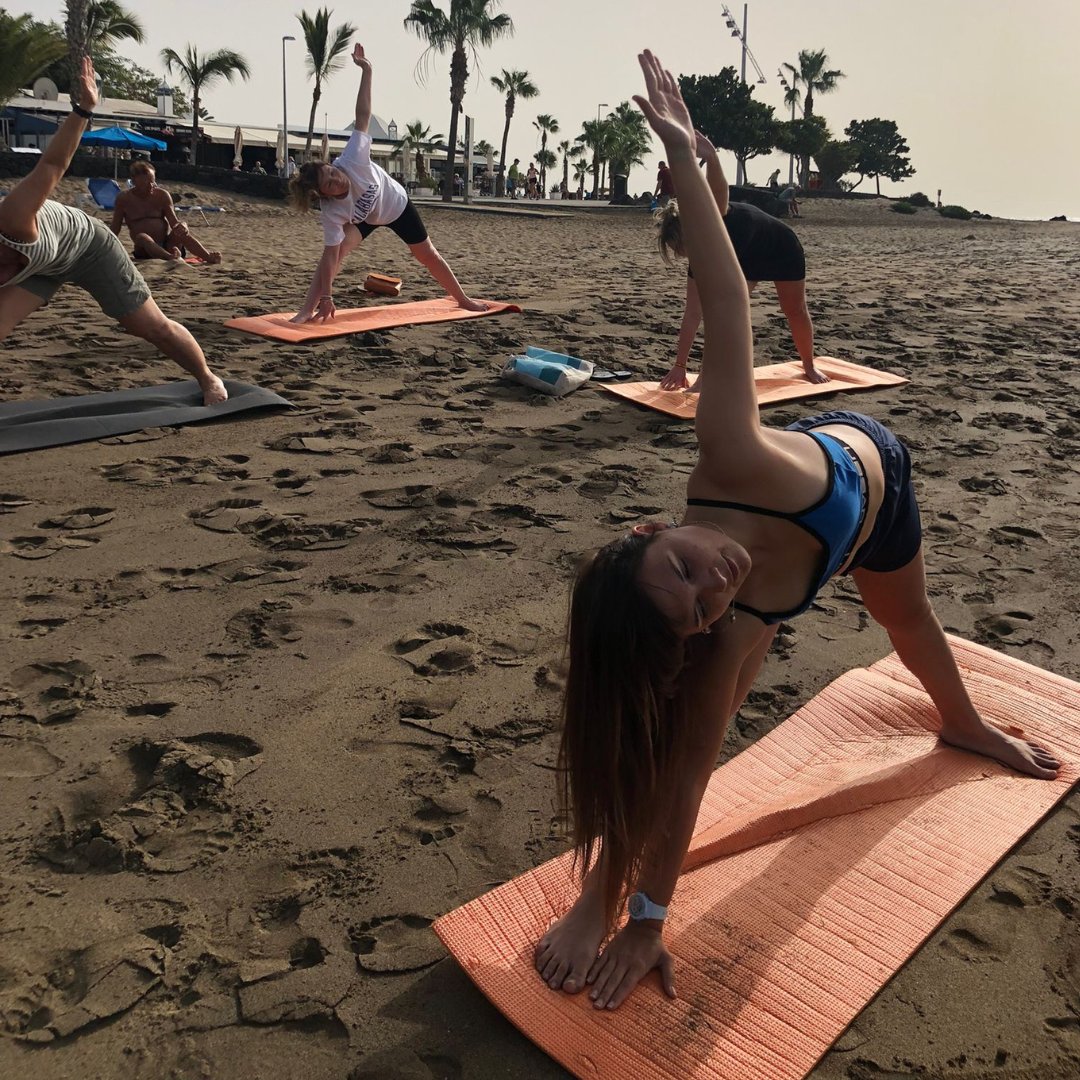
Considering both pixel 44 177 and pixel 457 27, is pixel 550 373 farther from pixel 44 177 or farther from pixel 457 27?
pixel 457 27

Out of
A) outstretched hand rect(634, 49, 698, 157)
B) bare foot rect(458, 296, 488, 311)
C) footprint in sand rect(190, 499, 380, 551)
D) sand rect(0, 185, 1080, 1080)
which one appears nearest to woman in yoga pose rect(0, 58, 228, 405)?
sand rect(0, 185, 1080, 1080)

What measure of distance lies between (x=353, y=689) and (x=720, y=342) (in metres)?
1.55

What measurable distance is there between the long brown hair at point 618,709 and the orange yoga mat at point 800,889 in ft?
0.81

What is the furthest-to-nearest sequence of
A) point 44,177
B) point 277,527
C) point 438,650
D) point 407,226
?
point 407,226 → point 44,177 → point 277,527 → point 438,650

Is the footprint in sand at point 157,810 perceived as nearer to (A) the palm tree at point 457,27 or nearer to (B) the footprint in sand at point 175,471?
(B) the footprint in sand at point 175,471

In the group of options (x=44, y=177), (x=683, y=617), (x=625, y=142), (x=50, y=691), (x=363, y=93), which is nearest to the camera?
(x=683, y=617)

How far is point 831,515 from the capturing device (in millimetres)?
1827

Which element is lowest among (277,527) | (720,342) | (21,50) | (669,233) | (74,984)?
(74,984)

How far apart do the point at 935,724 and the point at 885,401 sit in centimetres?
362

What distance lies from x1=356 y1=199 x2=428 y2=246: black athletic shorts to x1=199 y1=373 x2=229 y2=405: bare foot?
271cm

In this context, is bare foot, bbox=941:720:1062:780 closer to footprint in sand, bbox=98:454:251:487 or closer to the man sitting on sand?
footprint in sand, bbox=98:454:251:487

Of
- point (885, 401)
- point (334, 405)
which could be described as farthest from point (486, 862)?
point (885, 401)

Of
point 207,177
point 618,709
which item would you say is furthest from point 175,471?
point 207,177

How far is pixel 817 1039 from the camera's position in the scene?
1.74 m
